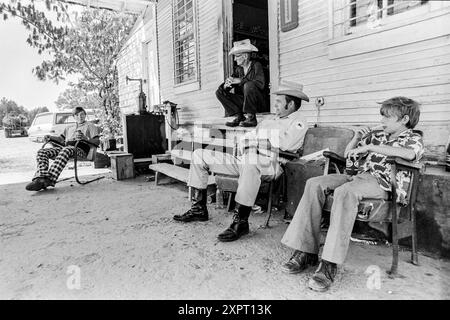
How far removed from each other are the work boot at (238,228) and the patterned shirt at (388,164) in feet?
3.24

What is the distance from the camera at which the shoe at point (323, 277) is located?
76.2 inches

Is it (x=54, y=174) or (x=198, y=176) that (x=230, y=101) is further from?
(x=54, y=174)

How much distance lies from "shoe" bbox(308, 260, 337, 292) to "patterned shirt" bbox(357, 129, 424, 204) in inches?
22.7

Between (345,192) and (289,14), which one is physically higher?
(289,14)

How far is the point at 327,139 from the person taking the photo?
303cm

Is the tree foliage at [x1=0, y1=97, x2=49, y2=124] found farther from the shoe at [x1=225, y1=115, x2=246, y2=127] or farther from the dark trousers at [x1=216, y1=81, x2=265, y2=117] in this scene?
the shoe at [x1=225, y1=115, x2=246, y2=127]

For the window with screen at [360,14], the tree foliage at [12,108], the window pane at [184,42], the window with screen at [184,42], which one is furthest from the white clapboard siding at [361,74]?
the tree foliage at [12,108]

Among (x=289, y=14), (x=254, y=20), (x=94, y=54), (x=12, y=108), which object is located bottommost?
(x=289, y=14)

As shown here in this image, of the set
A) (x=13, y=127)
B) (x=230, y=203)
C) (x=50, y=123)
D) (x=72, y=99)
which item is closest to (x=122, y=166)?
(x=230, y=203)

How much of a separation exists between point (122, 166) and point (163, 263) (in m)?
3.70

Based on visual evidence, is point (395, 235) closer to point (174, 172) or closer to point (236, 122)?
point (236, 122)

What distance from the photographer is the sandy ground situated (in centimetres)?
197

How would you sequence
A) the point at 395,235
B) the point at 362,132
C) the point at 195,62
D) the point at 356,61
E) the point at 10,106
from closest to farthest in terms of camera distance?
the point at 395,235
the point at 362,132
the point at 356,61
the point at 195,62
the point at 10,106

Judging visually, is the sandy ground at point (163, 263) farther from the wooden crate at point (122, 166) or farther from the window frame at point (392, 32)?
the wooden crate at point (122, 166)
